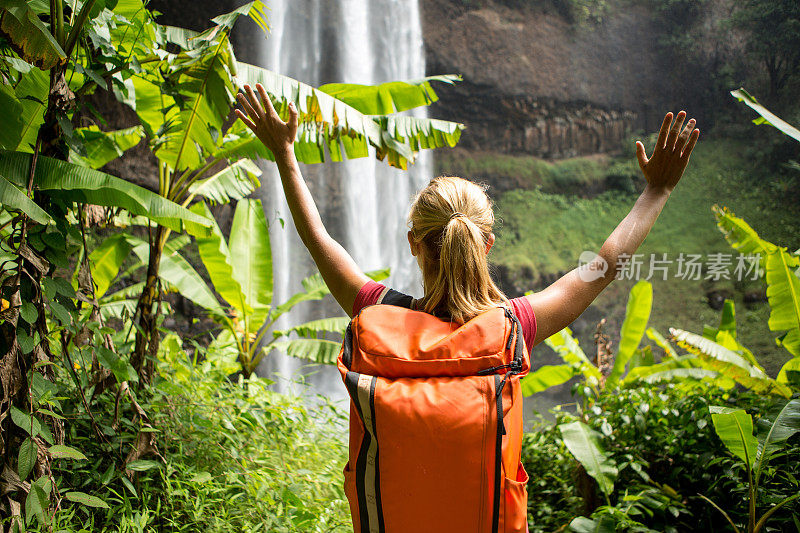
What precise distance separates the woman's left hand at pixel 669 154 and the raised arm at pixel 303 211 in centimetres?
82

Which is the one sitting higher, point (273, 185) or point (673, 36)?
point (673, 36)

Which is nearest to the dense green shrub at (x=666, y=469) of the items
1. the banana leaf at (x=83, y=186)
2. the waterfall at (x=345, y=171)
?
the banana leaf at (x=83, y=186)

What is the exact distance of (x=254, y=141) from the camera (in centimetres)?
339

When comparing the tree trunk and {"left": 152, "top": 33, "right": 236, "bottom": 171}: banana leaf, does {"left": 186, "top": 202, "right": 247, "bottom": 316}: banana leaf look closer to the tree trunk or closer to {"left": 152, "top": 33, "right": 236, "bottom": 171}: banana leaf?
the tree trunk

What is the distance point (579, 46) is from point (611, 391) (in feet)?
41.6

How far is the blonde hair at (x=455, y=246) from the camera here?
1.36m

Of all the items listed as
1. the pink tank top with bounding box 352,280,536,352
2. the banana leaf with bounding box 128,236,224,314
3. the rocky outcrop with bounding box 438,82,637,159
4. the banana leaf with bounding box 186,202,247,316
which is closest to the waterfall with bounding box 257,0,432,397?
the rocky outcrop with bounding box 438,82,637,159

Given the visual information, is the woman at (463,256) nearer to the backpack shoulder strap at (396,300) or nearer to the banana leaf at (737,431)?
the backpack shoulder strap at (396,300)

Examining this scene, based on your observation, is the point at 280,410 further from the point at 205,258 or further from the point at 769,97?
the point at 769,97

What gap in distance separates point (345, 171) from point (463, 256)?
983cm

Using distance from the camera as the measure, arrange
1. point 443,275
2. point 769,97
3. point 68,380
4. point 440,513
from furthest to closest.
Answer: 1. point 769,97
2. point 68,380
3. point 443,275
4. point 440,513

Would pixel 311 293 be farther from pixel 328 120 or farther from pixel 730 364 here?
pixel 730 364

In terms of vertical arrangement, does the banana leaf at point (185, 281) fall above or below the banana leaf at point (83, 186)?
below

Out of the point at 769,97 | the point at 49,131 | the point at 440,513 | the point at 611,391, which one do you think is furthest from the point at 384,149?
the point at 769,97
